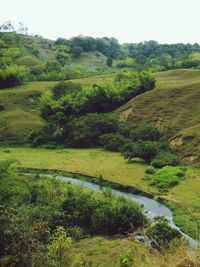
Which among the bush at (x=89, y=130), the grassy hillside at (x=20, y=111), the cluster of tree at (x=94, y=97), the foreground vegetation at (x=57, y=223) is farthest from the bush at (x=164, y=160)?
the cluster of tree at (x=94, y=97)

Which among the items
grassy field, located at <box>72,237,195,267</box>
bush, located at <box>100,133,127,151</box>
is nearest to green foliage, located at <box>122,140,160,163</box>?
bush, located at <box>100,133,127,151</box>

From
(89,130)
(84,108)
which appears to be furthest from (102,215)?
(84,108)

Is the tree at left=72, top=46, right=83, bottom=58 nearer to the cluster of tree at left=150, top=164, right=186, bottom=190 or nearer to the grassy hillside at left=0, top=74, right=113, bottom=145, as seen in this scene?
the grassy hillside at left=0, top=74, right=113, bottom=145

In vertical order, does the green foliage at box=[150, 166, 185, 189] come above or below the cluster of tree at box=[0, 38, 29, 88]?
below

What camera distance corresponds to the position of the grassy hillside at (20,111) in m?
62.3

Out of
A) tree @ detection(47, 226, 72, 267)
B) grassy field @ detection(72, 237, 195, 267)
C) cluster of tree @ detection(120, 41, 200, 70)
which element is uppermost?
tree @ detection(47, 226, 72, 267)

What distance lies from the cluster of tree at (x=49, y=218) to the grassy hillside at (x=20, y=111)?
25349 millimetres

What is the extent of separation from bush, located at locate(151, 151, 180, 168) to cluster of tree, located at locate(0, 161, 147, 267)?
35.0ft

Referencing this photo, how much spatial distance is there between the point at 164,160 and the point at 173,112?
16642 millimetres

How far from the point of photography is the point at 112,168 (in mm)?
44656

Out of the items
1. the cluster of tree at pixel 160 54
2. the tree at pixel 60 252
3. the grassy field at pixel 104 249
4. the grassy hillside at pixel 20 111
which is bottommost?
the grassy hillside at pixel 20 111

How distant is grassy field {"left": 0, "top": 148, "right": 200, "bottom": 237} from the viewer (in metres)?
32.4

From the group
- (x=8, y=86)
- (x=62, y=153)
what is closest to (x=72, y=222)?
(x=62, y=153)

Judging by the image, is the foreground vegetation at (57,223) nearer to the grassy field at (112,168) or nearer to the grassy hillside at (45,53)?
the grassy field at (112,168)
